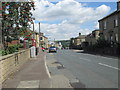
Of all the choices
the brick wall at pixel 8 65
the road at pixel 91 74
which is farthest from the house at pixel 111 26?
the brick wall at pixel 8 65

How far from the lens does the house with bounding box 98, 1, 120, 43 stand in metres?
30.7

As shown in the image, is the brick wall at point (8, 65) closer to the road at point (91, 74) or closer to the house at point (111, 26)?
the road at point (91, 74)

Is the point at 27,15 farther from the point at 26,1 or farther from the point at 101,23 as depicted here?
the point at 101,23

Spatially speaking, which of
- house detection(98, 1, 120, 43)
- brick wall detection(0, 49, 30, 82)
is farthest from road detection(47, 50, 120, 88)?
house detection(98, 1, 120, 43)

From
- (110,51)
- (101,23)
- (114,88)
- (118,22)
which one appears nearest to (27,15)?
(114,88)

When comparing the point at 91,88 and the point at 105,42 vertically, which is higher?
the point at 105,42

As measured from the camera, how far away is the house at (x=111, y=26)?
30688 millimetres

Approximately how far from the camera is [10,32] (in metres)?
11.8

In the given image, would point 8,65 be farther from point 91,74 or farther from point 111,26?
point 111,26

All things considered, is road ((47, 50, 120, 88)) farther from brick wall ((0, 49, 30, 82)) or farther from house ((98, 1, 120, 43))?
house ((98, 1, 120, 43))

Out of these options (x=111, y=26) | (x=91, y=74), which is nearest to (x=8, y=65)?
(x=91, y=74)

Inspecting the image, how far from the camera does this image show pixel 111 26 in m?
33.6

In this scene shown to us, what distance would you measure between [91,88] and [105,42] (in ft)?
81.9

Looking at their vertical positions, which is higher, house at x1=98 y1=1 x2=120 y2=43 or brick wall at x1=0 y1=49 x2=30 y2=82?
house at x1=98 y1=1 x2=120 y2=43
